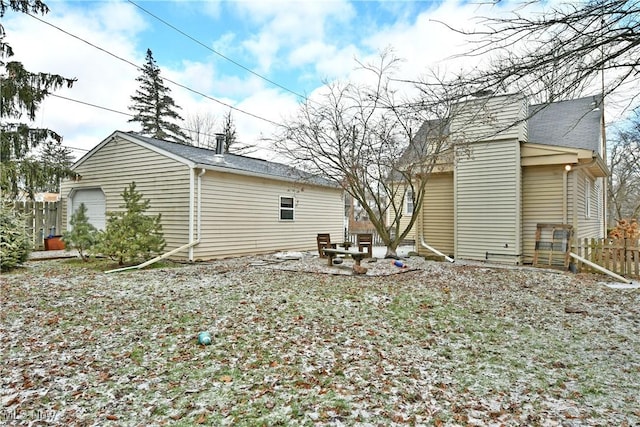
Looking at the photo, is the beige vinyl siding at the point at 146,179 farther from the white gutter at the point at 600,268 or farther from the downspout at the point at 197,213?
the white gutter at the point at 600,268

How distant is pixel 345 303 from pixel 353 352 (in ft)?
6.25

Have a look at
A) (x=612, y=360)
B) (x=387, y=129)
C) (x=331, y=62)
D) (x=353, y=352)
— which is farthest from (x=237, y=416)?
(x=331, y=62)

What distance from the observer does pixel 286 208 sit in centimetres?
1409

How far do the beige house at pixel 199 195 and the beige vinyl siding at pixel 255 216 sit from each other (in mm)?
30

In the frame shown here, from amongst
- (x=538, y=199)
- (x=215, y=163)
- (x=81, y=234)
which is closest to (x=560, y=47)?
(x=538, y=199)

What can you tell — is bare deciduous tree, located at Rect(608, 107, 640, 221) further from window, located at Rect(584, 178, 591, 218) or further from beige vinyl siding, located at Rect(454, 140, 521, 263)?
beige vinyl siding, located at Rect(454, 140, 521, 263)

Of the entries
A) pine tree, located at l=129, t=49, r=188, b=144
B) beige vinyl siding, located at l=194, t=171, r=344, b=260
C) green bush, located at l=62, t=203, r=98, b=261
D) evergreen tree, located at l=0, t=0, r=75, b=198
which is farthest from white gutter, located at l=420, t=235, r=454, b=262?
pine tree, located at l=129, t=49, r=188, b=144

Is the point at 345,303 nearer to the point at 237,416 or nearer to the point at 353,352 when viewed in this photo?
the point at 353,352

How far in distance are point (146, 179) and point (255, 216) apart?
3.63 m

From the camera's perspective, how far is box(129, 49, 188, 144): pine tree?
28723 mm

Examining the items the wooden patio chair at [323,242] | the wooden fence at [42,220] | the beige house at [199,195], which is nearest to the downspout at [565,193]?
the wooden patio chair at [323,242]

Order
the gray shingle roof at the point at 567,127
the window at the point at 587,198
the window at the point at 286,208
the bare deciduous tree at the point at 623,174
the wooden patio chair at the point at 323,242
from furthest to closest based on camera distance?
the bare deciduous tree at the point at 623,174 < the window at the point at 286,208 < the window at the point at 587,198 < the wooden patio chair at the point at 323,242 < the gray shingle roof at the point at 567,127

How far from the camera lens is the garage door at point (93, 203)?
1281 centimetres

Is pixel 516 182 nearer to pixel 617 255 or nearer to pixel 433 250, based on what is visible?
pixel 617 255
